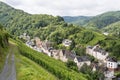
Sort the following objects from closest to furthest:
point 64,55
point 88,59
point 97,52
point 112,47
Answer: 1. point 64,55
2. point 88,59
3. point 97,52
4. point 112,47

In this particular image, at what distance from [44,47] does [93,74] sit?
70.9m

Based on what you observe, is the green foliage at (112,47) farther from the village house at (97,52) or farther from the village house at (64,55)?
the village house at (64,55)

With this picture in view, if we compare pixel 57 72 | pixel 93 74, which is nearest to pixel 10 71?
pixel 57 72

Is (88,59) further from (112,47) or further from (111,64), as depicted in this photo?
(112,47)

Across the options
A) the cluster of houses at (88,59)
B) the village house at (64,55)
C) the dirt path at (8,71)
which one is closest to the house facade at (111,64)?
the cluster of houses at (88,59)

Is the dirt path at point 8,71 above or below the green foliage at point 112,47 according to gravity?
above

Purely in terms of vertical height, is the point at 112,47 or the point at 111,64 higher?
the point at 112,47

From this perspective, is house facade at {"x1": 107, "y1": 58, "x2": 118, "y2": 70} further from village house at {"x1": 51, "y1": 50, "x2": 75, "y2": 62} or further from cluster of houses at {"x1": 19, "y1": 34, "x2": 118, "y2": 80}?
village house at {"x1": 51, "y1": 50, "x2": 75, "y2": 62}

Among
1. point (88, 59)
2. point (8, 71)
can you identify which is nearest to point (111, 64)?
point (88, 59)

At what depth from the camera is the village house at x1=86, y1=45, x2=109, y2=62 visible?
17302 cm

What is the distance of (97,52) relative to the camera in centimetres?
17662

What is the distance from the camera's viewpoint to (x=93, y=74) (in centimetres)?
12075

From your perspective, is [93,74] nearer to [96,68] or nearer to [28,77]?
[96,68]

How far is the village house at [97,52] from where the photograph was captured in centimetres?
17302
